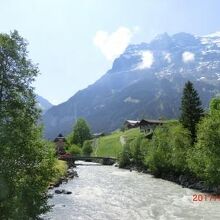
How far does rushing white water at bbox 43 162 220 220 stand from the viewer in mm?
48812

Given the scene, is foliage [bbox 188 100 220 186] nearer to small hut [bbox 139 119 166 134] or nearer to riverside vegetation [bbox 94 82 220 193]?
riverside vegetation [bbox 94 82 220 193]

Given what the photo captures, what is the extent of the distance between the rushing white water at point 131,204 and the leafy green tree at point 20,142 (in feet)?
25.2

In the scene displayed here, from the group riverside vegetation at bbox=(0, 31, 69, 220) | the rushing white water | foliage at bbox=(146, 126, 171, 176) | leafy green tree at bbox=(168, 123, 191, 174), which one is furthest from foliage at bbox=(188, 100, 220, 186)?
riverside vegetation at bbox=(0, 31, 69, 220)

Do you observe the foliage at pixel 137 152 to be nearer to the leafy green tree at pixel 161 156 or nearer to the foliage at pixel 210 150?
the leafy green tree at pixel 161 156

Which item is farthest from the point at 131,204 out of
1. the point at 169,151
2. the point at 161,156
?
the point at 161,156

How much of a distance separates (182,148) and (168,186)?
10493mm

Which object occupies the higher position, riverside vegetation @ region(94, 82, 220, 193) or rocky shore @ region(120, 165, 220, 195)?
riverside vegetation @ region(94, 82, 220, 193)

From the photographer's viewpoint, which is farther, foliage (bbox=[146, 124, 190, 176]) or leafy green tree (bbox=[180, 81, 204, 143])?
leafy green tree (bbox=[180, 81, 204, 143])

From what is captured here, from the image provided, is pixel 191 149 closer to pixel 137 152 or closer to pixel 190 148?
pixel 190 148

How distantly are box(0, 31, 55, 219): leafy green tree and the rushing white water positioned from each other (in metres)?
7.68

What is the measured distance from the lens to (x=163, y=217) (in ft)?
157

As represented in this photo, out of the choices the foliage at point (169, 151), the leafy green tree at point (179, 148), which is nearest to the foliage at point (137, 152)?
the foliage at point (169, 151)

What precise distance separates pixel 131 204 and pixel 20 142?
3096 cm

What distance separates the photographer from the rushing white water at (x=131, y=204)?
48.8 meters
